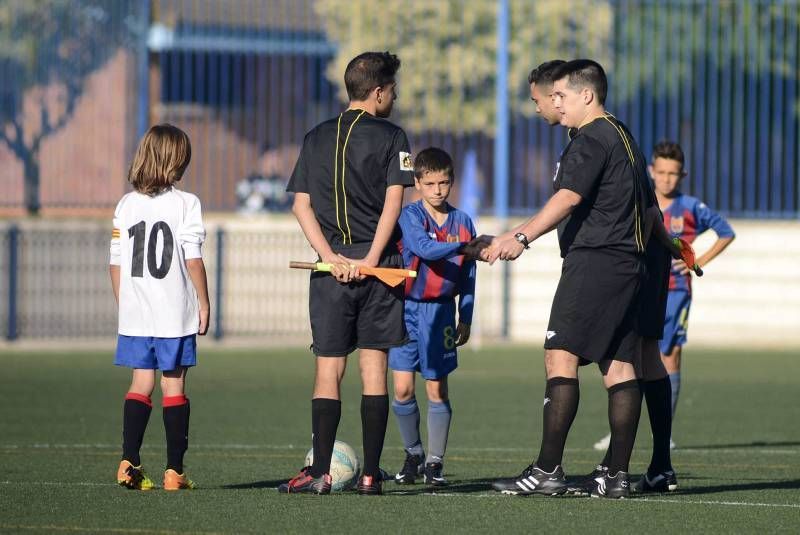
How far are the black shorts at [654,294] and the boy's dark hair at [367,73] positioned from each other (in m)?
1.56

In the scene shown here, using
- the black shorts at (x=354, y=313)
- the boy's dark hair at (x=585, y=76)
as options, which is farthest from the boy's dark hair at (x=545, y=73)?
the black shorts at (x=354, y=313)

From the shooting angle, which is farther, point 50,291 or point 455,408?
point 50,291

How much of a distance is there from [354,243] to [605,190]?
1198 millimetres

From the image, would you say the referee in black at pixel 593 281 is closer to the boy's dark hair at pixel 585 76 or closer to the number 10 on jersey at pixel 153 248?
the boy's dark hair at pixel 585 76

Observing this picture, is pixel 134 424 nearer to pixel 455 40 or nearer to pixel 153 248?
pixel 153 248

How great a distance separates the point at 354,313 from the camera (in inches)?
281

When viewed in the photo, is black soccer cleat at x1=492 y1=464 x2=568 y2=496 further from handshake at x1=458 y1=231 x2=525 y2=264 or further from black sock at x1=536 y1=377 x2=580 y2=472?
handshake at x1=458 y1=231 x2=525 y2=264

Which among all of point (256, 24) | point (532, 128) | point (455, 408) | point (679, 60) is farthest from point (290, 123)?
point (455, 408)

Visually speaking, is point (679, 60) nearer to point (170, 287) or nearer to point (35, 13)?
point (35, 13)

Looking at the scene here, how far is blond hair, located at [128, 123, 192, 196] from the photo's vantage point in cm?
720

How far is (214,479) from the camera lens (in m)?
7.95

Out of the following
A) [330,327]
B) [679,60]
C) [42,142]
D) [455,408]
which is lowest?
[455,408]

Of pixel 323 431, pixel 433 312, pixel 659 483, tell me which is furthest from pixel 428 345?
pixel 659 483

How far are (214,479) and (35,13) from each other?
47.4 ft
